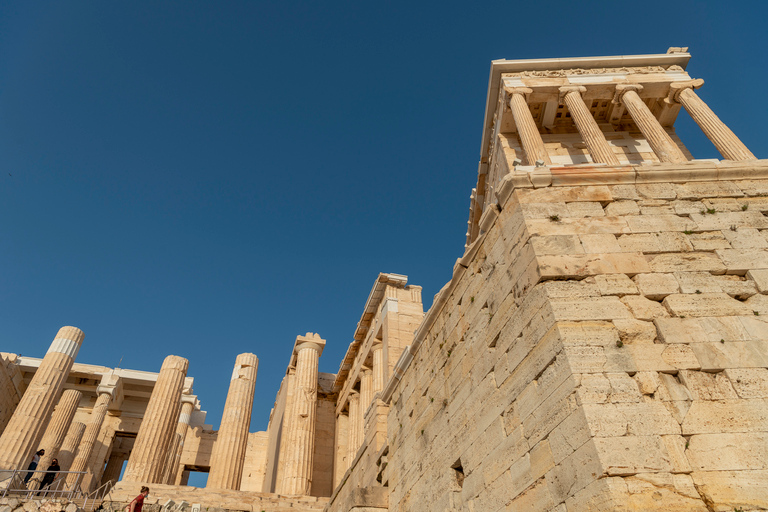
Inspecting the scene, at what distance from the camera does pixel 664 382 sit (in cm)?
493

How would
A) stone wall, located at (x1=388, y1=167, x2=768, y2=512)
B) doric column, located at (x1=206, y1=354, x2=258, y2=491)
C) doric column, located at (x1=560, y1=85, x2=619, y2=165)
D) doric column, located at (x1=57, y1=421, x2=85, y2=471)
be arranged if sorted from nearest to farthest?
stone wall, located at (x1=388, y1=167, x2=768, y2=512) → doric column, located at (x1=560, y1=85, x2=619, y2=165) → doric column, located at (x1=206, y1=354, x2=258, y2=491) → doric column, located at (x1=57, y1=421, x2=85, y2=471)

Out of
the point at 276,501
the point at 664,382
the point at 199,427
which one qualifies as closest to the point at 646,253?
the point at 664,382

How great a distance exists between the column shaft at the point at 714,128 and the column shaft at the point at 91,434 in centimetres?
2958

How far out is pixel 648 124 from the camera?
16594 mm

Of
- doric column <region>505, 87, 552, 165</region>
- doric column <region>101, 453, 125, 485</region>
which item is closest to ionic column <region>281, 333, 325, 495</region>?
doric column <region>505, 87, 552, 165</region>

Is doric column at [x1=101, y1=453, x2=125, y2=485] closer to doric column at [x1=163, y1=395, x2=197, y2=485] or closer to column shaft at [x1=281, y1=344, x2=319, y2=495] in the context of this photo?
doric column at [x1=163, y1=395, x2=197, y2=485]

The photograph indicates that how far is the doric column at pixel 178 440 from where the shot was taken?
79.6 ft

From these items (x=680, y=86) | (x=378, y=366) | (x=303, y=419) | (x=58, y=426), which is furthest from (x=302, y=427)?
(x=680, y=86)

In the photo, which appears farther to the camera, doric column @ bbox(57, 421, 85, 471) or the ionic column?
doric column @ bbox(57, 421, 85, 471)

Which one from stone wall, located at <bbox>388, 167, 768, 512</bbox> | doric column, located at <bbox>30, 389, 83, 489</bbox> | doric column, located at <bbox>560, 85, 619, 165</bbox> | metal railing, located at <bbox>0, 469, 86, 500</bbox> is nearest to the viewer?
stone wall, located at <bbox>388, 167, 768, 512</bbox>

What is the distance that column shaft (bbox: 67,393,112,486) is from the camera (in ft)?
83.5

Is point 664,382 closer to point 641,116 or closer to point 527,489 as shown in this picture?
point 527,489

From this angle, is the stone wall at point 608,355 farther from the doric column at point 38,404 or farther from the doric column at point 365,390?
the doric column at point 38,404

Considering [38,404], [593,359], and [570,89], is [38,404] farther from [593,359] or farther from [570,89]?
[570,89]
